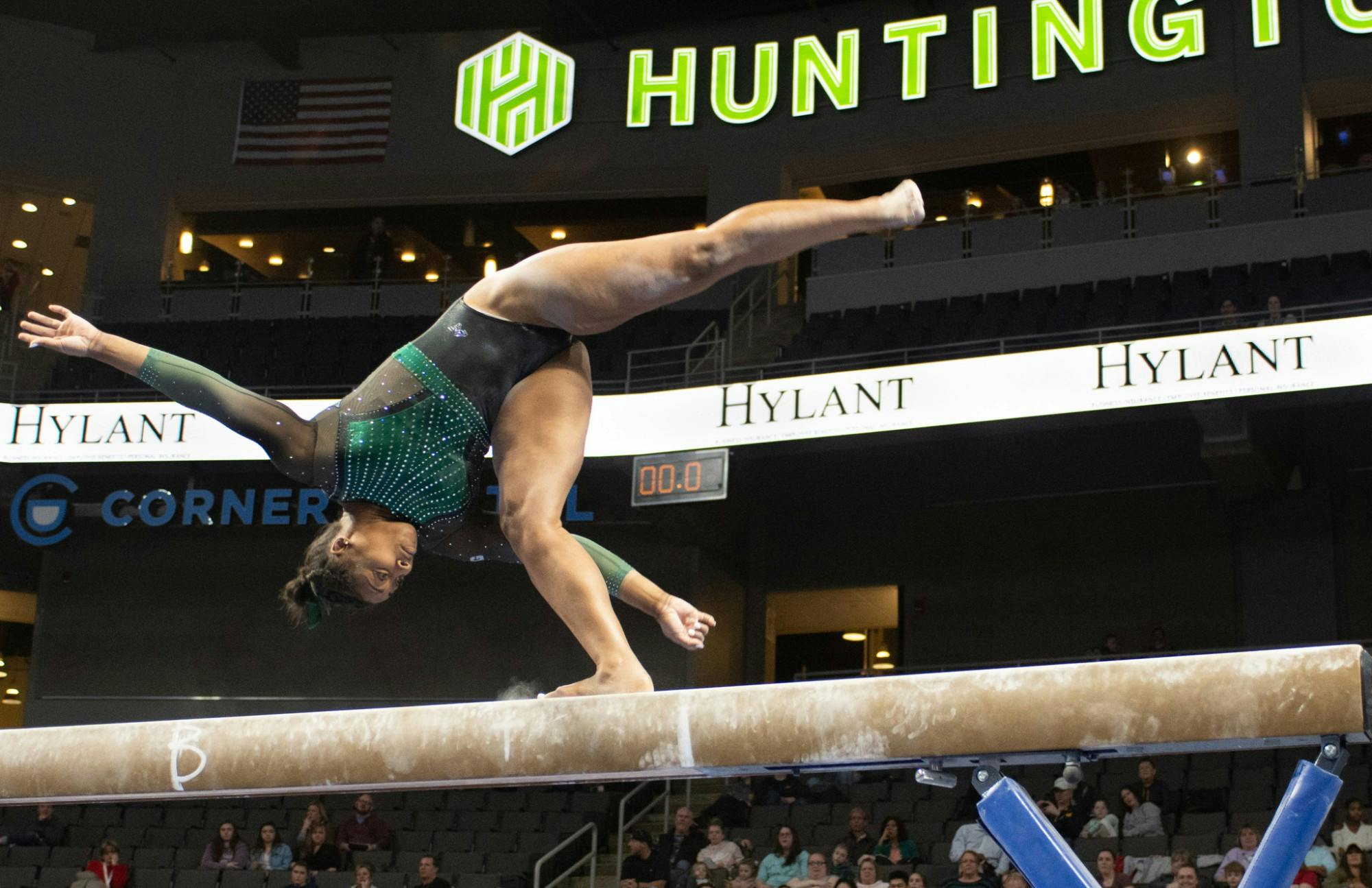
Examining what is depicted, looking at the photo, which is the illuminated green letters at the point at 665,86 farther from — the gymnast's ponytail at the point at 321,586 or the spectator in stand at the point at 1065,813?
the gymnast's ponytail at the point at 321,586

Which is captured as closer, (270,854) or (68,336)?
(68,336)

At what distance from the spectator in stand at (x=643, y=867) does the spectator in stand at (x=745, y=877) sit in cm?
104

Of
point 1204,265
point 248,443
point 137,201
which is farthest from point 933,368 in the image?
point 137,201

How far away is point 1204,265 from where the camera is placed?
15156 mm

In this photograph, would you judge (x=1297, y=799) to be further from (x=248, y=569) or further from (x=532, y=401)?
(x=248, y=569)

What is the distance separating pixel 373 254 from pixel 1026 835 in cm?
1776

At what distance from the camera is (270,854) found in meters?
11.6

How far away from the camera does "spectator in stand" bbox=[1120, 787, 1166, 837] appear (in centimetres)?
992

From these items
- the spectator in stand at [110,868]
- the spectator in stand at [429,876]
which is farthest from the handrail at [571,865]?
the spectator in stand at [110,868]

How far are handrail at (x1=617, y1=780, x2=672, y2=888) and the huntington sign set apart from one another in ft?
27.7

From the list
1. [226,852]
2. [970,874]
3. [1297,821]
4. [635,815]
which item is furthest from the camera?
[635,815]

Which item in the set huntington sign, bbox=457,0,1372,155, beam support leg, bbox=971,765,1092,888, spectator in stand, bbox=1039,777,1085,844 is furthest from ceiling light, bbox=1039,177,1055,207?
beam support leg, bbox=971,765,1092,888

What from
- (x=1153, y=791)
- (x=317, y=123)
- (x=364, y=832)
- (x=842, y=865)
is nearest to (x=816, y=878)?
(x=842, y=865)

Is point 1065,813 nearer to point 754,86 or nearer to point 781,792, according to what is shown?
point 781,792
